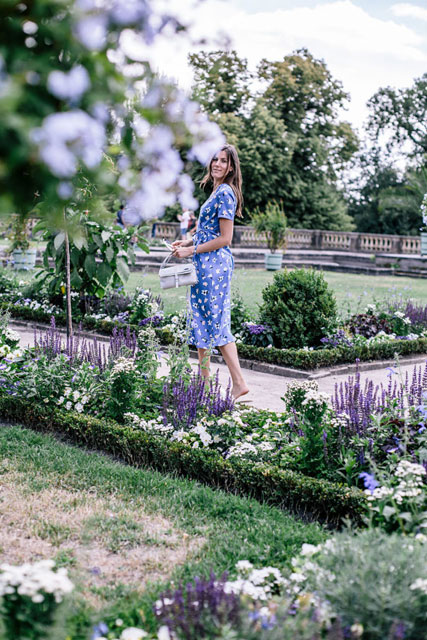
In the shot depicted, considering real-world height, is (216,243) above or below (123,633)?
above

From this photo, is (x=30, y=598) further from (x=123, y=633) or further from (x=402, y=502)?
(x=402, y=502)

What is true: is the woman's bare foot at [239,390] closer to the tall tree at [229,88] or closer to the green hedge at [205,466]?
the green hedge at [205,466]

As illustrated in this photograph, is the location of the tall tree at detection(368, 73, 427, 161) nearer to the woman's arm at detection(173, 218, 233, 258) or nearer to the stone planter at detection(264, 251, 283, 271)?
the stone planter at detection(264, 251, 283, 271)

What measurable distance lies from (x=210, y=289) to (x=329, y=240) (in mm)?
28883

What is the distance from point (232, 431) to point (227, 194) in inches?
71.5

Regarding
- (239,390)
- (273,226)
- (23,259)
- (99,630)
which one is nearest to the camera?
(99,630)

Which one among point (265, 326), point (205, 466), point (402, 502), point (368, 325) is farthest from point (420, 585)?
point (368, 325)

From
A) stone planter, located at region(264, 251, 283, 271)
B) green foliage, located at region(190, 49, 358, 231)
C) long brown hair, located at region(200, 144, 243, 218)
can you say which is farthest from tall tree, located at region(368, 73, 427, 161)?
long brown hair, located at region(200, 144, 243, 218)

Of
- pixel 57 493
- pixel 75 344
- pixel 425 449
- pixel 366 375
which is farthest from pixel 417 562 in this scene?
pixel 366 375

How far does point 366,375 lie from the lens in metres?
7.70

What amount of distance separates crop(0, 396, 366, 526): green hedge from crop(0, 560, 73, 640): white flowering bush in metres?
1.53

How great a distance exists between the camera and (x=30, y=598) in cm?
227

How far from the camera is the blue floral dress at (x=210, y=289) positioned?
17.8ft

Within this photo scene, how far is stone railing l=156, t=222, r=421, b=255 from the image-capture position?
101 ft
